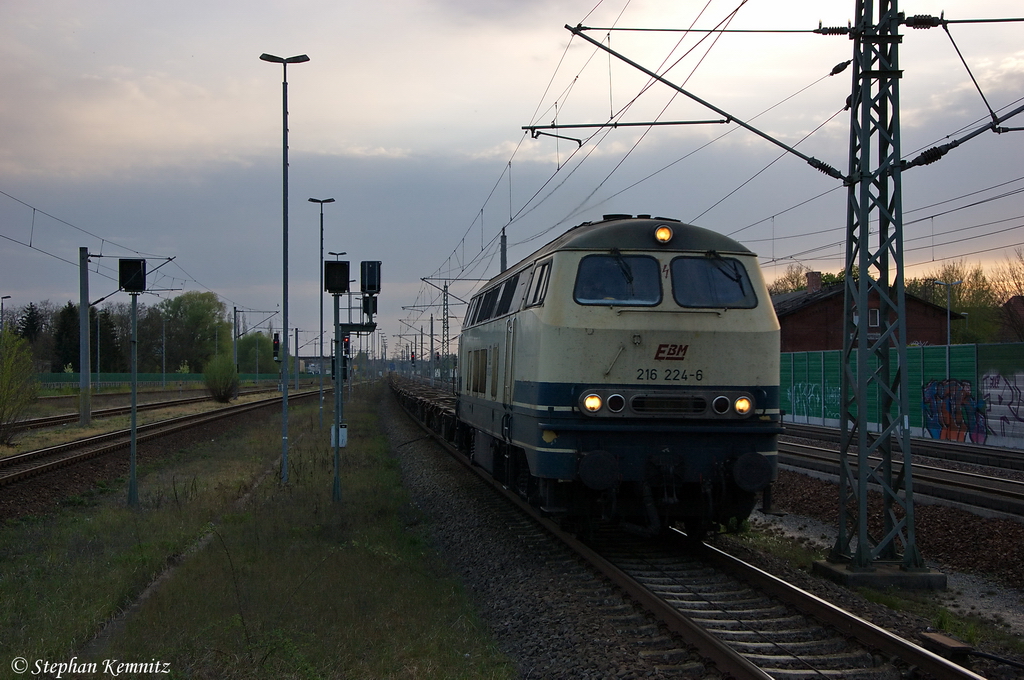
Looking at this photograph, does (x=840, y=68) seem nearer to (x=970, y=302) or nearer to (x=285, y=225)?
(x=285, y=225)

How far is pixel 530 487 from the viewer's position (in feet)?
33.8

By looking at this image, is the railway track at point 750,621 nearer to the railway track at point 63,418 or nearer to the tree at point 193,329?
the railway track at point 63,418

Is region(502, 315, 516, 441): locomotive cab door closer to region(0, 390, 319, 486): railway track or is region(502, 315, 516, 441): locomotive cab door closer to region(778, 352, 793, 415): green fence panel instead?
region(0, 390, 319, 486): railway track

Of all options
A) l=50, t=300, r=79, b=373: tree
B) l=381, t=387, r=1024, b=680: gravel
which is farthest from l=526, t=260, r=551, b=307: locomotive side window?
l=50, t=300, r=79, b=373: tree

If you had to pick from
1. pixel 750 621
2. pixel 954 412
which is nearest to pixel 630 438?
pixel 750 621

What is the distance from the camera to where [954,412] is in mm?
22125

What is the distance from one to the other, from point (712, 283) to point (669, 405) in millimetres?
1516

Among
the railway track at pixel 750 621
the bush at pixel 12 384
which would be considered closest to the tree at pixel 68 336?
the bush at pixel 12 384

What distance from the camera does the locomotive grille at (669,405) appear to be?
8.80 m

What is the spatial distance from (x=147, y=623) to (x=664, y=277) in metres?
6.07

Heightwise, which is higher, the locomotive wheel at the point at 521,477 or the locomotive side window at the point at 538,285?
the locomotive side window at the point at 538,285

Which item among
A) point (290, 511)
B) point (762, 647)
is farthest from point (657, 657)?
point (290, 511)

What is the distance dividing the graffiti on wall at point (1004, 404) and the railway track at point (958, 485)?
411 cm

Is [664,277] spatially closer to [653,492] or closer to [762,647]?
[653,492]
